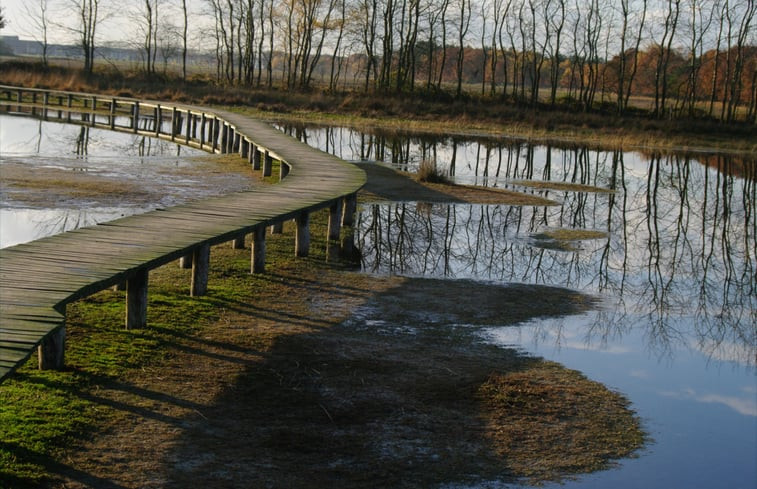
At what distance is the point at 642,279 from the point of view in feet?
37.3

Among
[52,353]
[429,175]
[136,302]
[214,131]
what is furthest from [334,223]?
[214,131]

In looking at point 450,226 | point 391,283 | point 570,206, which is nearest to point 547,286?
point 391,283

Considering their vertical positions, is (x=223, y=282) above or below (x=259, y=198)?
below

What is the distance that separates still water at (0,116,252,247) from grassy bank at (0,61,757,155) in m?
16.7

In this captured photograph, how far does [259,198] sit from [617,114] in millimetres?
38960

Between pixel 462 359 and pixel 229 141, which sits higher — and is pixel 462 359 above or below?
below

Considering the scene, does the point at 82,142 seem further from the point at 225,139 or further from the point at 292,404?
the point at 292,404

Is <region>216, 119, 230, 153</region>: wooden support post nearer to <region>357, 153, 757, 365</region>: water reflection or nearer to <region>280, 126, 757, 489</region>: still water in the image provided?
<region>280, 126, 757, 489</region>: still water

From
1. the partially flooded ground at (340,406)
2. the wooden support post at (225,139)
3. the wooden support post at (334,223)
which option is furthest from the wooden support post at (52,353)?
the wooden support post at (225,139)

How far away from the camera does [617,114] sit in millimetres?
47156

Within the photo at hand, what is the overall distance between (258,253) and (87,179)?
784 centimetres

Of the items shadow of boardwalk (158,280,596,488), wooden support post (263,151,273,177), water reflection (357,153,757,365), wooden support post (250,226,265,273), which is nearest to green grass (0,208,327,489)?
wooden support post (250,226,265,273)

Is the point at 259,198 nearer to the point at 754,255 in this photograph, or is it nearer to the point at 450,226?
the point at 450,226

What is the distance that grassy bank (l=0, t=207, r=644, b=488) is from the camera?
16.7ft
